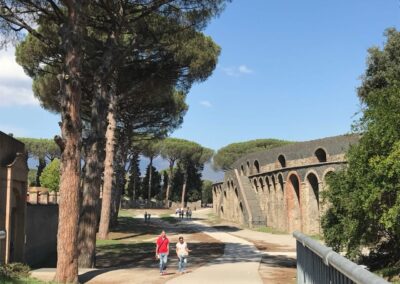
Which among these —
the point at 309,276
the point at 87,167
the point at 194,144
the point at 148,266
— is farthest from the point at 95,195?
the point at 194,144

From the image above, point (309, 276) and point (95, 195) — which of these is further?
point (95, 195)

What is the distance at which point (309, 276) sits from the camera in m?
6.74

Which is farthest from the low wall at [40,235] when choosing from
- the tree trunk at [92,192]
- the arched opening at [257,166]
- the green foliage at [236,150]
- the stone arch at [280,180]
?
the green foliage at [236,150]

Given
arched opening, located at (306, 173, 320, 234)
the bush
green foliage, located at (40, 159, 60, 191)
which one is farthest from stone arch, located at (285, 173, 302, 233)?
green foliage, located at (40, 159, 60, 191)

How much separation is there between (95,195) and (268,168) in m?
26.1

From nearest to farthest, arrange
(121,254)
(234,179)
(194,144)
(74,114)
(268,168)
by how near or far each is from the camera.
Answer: (74,114)
(121,254)
(268,168)
(234,179)
(194,144)

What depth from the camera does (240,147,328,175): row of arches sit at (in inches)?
1289

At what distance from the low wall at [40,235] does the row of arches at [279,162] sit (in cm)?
1791

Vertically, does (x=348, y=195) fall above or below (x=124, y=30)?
below

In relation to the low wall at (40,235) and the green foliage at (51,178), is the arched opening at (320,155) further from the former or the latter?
the green foliage at (51,178)

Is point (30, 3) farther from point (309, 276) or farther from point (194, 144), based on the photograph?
point (194, 144)

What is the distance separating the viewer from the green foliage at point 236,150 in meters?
69.3

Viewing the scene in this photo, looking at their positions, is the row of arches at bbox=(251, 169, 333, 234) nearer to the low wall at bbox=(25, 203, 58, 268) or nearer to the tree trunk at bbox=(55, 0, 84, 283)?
the low wall at bbox=(25, 203, 58, 268)

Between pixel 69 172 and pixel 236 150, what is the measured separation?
196ft
